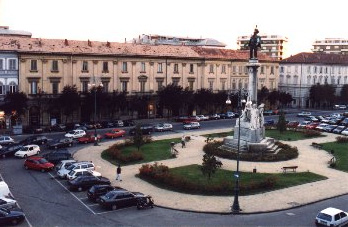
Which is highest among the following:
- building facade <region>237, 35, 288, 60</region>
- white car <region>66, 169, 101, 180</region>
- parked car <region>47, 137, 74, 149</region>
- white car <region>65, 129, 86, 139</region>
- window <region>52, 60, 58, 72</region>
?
building facade <region>237, 35, 288, 60</region>

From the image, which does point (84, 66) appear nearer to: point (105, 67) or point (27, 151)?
point (105, 67)

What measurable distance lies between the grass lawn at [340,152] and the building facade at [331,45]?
12129 cm

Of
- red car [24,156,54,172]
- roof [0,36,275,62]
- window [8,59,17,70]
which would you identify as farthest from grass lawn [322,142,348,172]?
window [8,59,17,70]

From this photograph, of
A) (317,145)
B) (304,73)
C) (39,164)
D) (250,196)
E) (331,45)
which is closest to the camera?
(250,196)

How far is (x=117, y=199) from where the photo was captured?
29938 mm

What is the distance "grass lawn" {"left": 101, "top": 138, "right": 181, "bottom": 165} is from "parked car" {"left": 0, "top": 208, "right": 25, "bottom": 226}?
17443mm

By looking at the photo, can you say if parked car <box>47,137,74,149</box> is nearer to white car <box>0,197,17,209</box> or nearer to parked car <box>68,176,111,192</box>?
parked car <box>68,176,111,192</box>

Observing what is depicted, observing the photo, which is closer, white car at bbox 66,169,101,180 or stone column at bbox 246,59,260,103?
white car at bbox 66,169,101,180

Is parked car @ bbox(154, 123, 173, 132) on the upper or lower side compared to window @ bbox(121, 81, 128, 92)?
lower

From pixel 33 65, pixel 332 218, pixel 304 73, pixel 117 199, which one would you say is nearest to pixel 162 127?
pixel 33 65

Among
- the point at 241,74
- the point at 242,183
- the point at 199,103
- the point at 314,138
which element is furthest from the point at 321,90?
the point at 242,183

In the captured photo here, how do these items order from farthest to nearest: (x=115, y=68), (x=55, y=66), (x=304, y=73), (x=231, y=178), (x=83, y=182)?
(x=304, y=73) < (x=115, y=68) < (x=55, y=66) < (x=231, y=178) < (x=83, y=182)

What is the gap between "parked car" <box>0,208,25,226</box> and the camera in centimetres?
2626

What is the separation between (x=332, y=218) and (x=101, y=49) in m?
55.1
